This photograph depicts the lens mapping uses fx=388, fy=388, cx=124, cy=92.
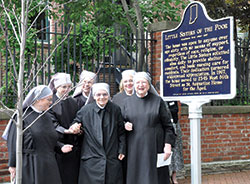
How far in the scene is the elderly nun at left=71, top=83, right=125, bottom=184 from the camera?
15.5 feet

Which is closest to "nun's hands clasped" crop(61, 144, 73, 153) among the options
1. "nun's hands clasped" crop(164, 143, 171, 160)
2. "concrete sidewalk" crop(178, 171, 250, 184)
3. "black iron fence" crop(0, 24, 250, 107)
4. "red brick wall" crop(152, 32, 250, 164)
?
"nun's hands clasped" crop(164, 143, 171, 160)

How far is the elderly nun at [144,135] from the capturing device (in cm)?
491

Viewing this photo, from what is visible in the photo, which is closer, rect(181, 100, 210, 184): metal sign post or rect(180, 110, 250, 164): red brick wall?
rect(181, 100, 210, 184): metal sign post

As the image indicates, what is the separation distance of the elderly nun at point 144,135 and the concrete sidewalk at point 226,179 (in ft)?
9.40

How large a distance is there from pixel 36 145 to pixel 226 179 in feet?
16.4

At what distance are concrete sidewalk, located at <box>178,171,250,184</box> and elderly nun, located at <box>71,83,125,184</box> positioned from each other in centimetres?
313

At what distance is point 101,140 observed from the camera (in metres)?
4.73

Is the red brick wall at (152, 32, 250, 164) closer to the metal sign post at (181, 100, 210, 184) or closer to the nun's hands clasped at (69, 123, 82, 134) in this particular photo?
the metal sign post at (181, 100, 210, 184)

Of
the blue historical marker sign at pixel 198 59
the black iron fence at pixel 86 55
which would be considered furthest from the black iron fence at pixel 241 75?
the blue historical marker sign at pixel 198 59

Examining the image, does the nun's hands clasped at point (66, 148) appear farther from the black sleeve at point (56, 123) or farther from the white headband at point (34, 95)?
the white headband at point (34, 95)

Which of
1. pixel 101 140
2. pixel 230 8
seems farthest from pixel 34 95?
pixel 230 8

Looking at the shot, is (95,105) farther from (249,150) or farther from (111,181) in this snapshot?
(249,150)

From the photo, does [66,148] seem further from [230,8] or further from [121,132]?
[230,8]

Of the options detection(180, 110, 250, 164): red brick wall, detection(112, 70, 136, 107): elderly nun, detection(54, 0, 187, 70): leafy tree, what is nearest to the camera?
detection(112, 70, 136, 107): elderly nun
